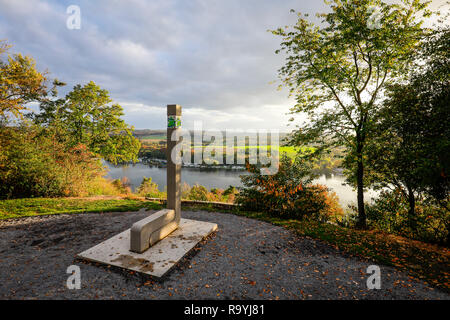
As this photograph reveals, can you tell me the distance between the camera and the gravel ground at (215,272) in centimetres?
332

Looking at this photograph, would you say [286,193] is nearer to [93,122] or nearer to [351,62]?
[351,62]

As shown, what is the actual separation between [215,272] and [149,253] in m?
1.70

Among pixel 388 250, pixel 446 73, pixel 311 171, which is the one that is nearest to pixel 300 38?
pixel 446 73

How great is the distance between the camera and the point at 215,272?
12.8ft

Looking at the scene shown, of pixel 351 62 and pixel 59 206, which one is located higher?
pixel 351 62

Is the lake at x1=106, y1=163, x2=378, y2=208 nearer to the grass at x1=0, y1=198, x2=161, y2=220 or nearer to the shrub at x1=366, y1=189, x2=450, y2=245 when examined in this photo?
the grass at x1=0, y1=198, x2=161, y2=220

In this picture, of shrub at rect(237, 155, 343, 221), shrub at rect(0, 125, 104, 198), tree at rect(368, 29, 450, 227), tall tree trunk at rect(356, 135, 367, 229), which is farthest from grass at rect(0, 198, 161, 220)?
tree at rect(368, 29, 450, 227)

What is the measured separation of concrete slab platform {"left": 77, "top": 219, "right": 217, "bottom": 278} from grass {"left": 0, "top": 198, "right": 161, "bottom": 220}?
11.5 feet

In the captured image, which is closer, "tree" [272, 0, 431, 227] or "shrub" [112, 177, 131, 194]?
"tree" [272, 0, 431, 227]

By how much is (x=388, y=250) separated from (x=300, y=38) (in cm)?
784

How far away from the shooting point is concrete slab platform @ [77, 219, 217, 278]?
3.92 m

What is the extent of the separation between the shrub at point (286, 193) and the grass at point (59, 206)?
173 inches

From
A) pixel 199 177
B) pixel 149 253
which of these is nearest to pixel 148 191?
pixel 149 253
